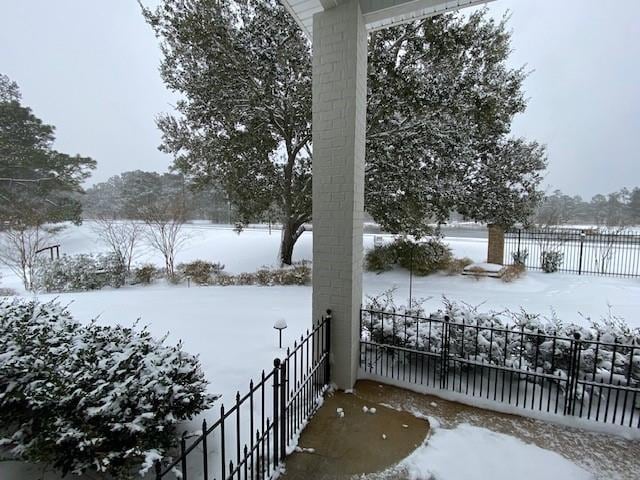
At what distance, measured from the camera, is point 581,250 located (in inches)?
381

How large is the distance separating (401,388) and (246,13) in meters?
7.75

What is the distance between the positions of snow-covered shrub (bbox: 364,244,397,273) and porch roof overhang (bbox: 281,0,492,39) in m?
7.02

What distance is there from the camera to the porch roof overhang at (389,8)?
9.21 ft

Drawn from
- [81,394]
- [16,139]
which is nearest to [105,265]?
[81,394]

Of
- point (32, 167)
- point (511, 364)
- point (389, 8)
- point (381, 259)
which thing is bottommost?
point (511, 364)

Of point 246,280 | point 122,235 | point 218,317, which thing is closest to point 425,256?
point 246,280

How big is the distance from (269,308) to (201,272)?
12.4 ft

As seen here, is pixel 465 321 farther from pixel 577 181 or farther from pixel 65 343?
pixel 577 181

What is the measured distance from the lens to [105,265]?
7.78m

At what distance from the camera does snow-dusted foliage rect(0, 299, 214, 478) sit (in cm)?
151

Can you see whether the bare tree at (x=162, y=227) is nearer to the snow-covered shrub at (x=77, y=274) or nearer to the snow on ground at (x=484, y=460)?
the snow-covered shrub at (x=77, y=274)

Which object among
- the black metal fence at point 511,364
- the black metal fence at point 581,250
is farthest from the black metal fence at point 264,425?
the black metal fence at point 581,250

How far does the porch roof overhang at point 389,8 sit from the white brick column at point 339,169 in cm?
10

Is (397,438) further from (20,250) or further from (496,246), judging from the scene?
(20,250)
